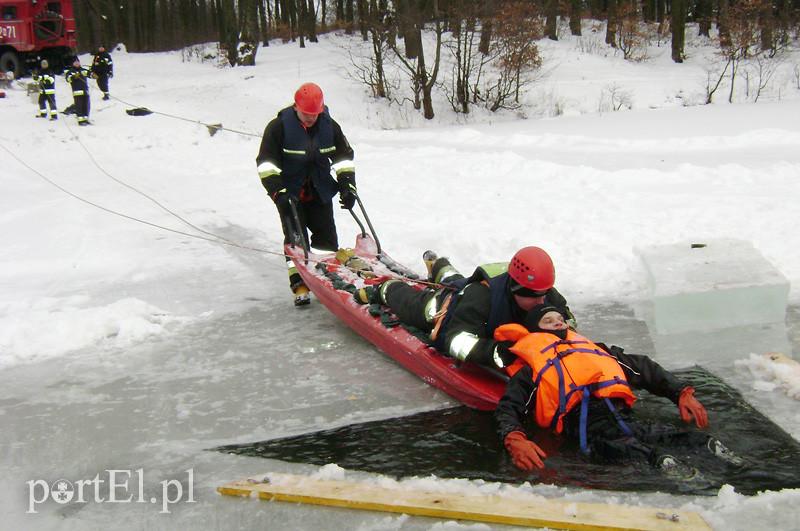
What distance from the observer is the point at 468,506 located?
3168 millimetres

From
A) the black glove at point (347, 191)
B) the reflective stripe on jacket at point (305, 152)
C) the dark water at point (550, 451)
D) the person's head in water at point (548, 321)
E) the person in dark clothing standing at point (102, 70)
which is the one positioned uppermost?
the person in dark clothing standing at point (102, 70)

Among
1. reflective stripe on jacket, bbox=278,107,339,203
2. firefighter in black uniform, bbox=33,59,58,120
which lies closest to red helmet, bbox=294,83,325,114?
reflective stripe on jacket, bbox=278,107,339,203

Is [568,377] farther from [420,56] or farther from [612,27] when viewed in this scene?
[612,27]

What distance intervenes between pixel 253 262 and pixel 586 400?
188 inches

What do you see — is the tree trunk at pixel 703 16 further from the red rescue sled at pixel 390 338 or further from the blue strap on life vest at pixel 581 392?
the blue strap on life vest at pixel 581 392

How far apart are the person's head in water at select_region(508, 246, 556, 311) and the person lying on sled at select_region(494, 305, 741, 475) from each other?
156 millimetres

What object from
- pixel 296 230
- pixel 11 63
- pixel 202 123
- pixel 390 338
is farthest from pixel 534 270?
pixel 11 63

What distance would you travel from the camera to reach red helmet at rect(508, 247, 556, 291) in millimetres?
4133

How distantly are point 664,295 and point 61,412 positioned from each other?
3.81 meters

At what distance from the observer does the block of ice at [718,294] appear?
5.14 metres

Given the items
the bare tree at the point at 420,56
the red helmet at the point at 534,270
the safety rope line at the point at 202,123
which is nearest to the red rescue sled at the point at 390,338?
the red helmet at the point at 534,270

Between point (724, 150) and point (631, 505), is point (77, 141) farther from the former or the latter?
point (631, 505)

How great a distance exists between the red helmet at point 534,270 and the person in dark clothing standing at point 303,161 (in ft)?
8.60

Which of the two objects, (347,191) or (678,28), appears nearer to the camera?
(347,191)
